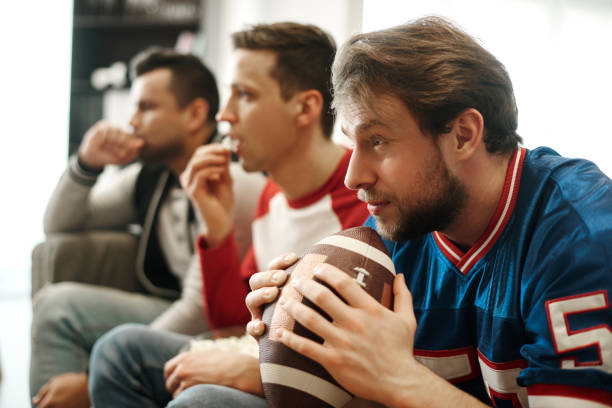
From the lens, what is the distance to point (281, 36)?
1.76 m

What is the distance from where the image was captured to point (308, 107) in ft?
5.67

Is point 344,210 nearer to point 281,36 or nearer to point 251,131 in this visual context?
point 251,131

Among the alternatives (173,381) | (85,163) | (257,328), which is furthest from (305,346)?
(85,163)

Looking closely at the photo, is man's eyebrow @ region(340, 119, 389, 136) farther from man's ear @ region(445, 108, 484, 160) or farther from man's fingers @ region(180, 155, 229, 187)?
man's fingers @ region(180, 155, 229, 187)

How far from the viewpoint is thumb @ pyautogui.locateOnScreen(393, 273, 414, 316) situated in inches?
34.8

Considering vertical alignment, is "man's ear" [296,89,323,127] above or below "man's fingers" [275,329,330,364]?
above

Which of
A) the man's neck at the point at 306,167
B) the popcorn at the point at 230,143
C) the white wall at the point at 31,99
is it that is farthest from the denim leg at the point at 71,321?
the white wall at the point at 31,99

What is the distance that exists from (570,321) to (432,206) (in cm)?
29

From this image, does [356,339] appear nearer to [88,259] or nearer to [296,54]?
[296,54]

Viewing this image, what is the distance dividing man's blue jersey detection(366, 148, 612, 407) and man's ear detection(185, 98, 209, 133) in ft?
4.63

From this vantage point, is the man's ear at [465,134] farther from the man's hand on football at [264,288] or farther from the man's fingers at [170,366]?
the man's fingers at [170,366]

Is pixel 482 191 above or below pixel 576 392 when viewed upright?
above

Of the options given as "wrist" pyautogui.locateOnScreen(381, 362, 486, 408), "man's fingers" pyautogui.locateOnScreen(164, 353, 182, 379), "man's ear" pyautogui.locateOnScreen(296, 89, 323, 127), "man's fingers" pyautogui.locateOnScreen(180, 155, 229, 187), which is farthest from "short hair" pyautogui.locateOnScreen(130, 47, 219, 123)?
"wrist" pyautogui.locateOnScreen(381, 362, 486, 408)

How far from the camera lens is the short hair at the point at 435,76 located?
0.96 metres
